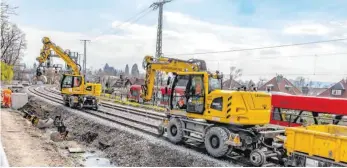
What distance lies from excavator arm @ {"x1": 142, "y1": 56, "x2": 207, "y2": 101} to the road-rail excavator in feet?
15.7

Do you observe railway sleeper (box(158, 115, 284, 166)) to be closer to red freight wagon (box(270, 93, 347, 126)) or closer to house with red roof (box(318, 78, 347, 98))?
red freight wagon (box(270, 93, 347, 126))

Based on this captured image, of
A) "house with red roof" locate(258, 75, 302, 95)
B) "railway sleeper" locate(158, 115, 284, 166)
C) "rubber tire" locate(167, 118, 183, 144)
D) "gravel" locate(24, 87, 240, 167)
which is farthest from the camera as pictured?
"house with red roof" locate(258, 75, 302, 95)

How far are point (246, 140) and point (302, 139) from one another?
6.60 ft

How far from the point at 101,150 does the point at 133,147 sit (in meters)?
1.85

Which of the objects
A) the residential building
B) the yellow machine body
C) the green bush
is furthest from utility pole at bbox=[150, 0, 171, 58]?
the yellow machine body

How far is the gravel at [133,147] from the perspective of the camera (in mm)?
10422

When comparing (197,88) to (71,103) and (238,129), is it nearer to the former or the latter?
(238,129)

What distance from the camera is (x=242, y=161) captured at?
10.3 meters

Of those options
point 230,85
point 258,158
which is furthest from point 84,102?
point 258,158

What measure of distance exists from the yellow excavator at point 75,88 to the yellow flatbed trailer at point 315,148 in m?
17.9

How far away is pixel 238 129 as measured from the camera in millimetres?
10508

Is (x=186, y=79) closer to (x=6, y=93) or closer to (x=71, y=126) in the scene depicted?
(x=71, y=126)

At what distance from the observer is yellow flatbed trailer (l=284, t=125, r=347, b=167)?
7895mm

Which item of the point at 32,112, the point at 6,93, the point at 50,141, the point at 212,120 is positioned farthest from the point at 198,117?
the point at 6,93
